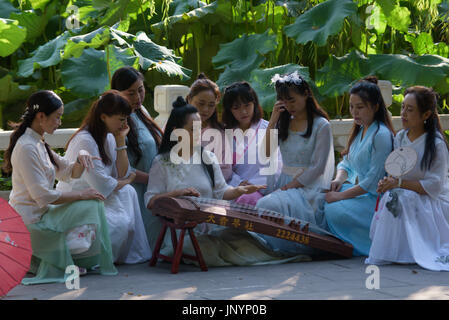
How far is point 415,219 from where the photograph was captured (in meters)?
5.00

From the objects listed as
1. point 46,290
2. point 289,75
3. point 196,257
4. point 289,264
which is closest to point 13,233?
point 46,290

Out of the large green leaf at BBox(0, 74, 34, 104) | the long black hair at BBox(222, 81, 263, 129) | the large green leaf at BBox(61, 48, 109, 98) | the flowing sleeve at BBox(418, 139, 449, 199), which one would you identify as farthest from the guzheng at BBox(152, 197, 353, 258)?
the large green leaf at BBox(0, 74, 34, 104)

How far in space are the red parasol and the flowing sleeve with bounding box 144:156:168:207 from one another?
1.17 m

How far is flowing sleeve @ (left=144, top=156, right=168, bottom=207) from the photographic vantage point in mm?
5051

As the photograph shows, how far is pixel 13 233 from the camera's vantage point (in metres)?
4.02

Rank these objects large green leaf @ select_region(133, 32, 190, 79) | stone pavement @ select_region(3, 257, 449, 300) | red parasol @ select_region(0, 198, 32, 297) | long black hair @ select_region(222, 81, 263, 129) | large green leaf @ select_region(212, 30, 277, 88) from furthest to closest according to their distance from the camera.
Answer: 1. large green leaf @ select_region(212, 30, 277, 88)
2. large green leaf @ select_region(133, 32, 190, 79)
3. long black hair @ select_region(222, 81, 263, 129)
4. stone pavement @ select_region(3, 257, 449, 300)
5. red parasol @ select_region(0, 198, 32, 297)

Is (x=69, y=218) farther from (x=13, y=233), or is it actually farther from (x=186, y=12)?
(x=186, y=12)

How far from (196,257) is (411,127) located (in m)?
1.81

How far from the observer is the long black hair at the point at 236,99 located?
18.2ft

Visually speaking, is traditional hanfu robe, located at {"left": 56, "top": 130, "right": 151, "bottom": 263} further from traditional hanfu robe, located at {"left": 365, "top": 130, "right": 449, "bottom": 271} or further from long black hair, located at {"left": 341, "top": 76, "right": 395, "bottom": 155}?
long black hair, located at {"left": 341, "top": 76, "right": 395, "bottom": 155}

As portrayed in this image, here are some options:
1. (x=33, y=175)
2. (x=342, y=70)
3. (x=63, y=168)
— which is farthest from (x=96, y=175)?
(x=342, y=70)

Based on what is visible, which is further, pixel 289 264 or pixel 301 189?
pixel 301 189

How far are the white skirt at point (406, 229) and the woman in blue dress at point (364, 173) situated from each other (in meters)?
0.20

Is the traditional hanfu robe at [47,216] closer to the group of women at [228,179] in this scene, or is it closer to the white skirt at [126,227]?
the group of women at [228,179]
